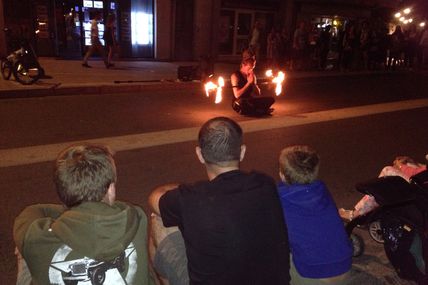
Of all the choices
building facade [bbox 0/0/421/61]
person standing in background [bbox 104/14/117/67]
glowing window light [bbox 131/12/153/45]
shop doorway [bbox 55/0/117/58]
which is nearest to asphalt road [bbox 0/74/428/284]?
person standing in background [bbox 104/14/117/67]

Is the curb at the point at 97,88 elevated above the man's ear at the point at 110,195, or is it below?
below

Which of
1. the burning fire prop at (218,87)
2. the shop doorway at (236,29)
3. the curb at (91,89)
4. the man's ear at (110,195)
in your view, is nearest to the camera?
the man's ear at (110,195)

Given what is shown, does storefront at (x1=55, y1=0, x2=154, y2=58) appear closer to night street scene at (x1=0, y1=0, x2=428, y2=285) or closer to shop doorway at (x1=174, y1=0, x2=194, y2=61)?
night street scene at (x1=0, y1=0, x2=428, y2=285)

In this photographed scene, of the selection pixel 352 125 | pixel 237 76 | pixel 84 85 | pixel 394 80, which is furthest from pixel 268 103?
pixel 394 80

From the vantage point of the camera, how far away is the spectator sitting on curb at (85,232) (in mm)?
1854

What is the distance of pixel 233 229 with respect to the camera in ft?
6.84

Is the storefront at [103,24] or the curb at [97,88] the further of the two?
the storefront at [103,24]

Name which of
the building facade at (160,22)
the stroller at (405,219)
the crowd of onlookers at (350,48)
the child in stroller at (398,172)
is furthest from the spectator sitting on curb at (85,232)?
the crowd of onlookers at (350,48)

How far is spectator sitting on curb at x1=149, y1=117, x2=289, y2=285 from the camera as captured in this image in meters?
2.10

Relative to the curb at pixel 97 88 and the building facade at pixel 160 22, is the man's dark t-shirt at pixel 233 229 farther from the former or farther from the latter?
the building facade at pixel 160 22

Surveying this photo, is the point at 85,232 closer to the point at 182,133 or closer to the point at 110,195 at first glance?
the point at 110,195

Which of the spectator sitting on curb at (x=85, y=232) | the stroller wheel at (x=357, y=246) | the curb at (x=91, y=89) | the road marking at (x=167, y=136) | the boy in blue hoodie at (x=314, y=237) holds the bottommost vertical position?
the stroller wheel at (x=357, y=246)

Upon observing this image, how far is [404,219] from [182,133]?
189 inches

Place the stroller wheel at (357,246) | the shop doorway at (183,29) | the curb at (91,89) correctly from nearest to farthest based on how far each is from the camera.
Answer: the stroller wheel at (357,246) < the curb at (91,89) < the shop doorway at (183,29)
